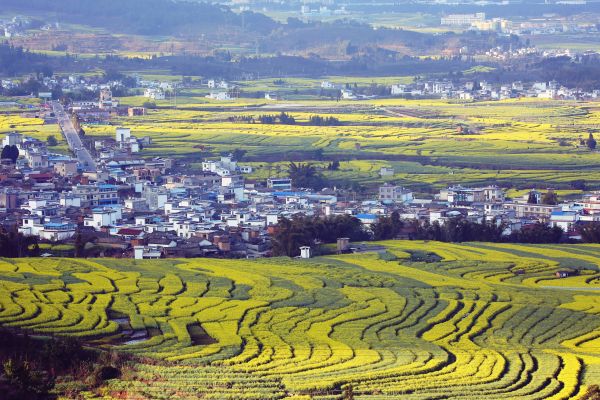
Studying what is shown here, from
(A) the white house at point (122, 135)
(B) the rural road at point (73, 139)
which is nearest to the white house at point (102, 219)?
(B) the rural road at point (73, 139)

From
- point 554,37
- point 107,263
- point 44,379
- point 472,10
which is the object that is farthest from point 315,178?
point 472,10

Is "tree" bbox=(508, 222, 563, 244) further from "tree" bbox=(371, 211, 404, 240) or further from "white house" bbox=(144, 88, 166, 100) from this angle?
"white house" bbox=(144, 88, 166, 100)

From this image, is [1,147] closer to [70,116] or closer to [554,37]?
[70,116]

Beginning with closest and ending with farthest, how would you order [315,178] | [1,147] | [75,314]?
[75,314], [315,178], [1,147]

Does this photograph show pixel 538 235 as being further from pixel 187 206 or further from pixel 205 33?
pixel 205 33

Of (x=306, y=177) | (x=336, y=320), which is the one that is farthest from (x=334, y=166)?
(x=336, y=320)

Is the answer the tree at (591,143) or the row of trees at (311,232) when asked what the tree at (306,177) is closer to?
the row of trees at (311,232)
